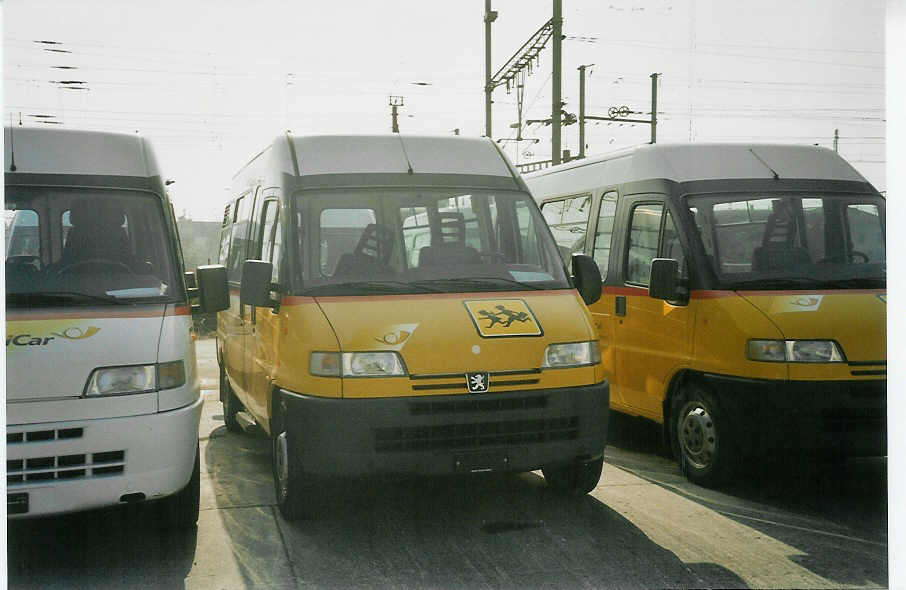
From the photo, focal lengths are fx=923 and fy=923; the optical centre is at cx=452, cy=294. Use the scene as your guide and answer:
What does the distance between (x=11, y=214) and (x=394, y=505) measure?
2672mm

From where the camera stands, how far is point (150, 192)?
16.4 feet

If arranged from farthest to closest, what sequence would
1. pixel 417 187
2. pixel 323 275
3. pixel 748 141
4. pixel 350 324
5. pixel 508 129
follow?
pixel 508 129 → pixel 748 141 → pixel 417 187 → pixel 323 275 → pixel 350 324

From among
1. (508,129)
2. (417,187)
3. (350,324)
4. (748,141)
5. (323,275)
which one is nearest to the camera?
(350,324)

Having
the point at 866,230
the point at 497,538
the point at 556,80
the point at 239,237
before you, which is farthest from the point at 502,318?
the point at 556,80

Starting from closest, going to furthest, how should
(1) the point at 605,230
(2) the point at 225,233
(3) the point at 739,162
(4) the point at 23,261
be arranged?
1. (4) the point at 23,261
2. (3) the point at 739,162
3. (1) the point at 605,230
4. (2) the point at 225,233

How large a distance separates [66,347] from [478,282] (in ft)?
7.25

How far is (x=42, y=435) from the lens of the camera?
4.21 metres

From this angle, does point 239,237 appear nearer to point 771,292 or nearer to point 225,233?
point 225,233

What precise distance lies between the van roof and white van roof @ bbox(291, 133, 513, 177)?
3.22 ft

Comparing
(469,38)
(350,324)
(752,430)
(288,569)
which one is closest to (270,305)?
(350,324)

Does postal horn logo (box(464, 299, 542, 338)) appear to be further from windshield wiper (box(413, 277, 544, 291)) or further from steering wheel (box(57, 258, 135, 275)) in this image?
steering wheel (box(57, 258, 135, 275))

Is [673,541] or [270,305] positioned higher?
[270,305]

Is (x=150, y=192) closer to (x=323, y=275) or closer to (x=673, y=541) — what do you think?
A: (x=323, y=275)

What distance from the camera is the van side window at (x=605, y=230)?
7371 mm
